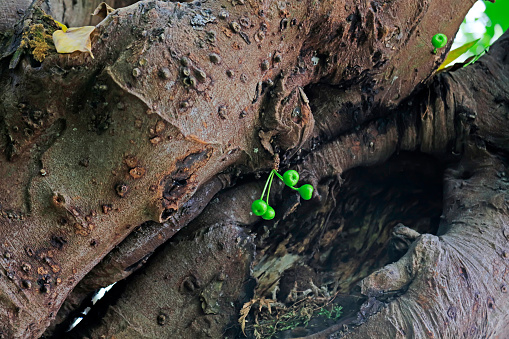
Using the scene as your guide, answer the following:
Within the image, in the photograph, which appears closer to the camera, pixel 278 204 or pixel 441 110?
pixel 278 204

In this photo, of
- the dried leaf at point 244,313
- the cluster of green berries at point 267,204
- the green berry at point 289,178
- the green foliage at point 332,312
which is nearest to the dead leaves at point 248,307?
the dried leaf at point 244,313

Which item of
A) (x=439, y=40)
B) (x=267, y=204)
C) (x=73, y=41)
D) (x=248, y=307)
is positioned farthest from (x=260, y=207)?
(x=439, y=40)

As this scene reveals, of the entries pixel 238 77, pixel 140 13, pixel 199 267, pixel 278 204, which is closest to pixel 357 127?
pixel 278 204

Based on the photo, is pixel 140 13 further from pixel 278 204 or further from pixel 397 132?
pixel 397 132

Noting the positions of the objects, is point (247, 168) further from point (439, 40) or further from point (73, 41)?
point (439, 40)

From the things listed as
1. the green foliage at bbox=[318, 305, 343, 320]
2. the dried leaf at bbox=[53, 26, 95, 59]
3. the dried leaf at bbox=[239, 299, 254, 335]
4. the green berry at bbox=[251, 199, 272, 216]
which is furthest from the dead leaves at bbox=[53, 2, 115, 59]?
the green foliage at bbox=[318, 305, 343, 320]

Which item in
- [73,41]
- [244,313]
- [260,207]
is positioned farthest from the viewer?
[244,313]

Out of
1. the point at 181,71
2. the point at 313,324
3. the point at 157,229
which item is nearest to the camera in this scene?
the point at 181,71
